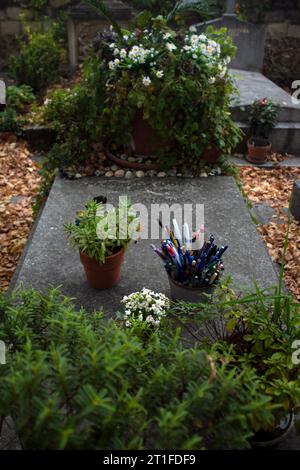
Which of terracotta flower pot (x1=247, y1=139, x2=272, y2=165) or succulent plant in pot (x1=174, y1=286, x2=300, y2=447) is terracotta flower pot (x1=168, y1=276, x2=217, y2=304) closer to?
succulent plant in pot (x1=174, y1=286, x2=300, y2=447)

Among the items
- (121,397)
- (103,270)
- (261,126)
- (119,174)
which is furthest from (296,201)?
(121,397)

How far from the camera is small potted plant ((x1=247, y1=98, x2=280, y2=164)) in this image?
506 centimetres

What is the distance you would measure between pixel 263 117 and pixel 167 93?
1.96 m

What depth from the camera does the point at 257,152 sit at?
5086 millimetres

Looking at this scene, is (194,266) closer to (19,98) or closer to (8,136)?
(8,136)

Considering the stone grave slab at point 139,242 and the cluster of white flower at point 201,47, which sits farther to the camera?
the cluster of white flower at point 201,47

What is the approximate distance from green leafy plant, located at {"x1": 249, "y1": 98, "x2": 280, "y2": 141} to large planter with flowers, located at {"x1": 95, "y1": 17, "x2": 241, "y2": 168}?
1.45 meters

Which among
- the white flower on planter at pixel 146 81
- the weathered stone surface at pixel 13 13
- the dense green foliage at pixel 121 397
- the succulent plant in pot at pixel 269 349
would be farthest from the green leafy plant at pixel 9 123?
the dense green foliage at pixel 121 397

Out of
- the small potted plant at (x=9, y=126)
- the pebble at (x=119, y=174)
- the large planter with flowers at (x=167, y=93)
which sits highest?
the large planter with flowers at (x=167, y=93)

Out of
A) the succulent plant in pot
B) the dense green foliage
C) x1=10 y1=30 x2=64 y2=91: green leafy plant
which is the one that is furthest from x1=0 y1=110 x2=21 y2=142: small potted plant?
the dense green foliage

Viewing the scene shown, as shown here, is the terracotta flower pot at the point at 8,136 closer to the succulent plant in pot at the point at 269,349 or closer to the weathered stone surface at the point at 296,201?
the weathered stone surface at the point at 296,201

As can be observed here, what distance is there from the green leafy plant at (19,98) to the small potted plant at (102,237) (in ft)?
12.3

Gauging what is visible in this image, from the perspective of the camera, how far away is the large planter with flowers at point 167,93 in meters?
3.52
